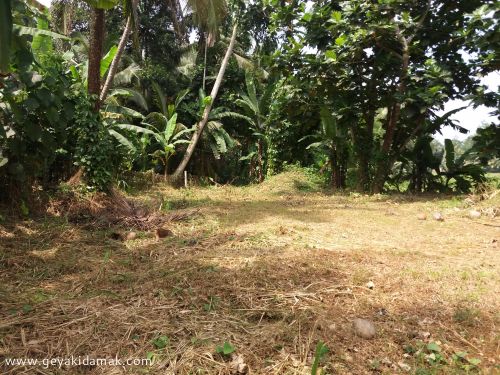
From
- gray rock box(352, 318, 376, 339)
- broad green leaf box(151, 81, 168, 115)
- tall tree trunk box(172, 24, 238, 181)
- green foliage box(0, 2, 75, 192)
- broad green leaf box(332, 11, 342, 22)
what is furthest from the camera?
broad green leaf box(151, 81, 168, 115)

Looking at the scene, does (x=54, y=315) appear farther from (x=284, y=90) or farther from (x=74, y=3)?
(x=74, y=3)

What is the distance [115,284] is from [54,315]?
25.0 inches

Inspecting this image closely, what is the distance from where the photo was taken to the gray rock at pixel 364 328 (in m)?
2.49

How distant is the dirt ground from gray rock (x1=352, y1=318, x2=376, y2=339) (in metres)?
0.05

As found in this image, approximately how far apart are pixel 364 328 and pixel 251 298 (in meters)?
0.84

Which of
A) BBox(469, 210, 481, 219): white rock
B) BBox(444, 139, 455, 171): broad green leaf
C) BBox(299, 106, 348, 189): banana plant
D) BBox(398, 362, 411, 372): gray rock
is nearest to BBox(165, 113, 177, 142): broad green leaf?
BBox(299, 106, 348, 189): banana plant

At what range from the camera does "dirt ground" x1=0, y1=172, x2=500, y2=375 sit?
227 centimetres

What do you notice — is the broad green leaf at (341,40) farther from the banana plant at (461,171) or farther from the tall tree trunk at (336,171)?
the banana plant at (461,171)

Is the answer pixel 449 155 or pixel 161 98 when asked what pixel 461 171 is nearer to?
pixel 449 155

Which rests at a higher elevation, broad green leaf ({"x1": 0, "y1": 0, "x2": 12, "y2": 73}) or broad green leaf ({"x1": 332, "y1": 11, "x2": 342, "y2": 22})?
broad green leaf ({"x1": 332, "y1": 11, "x2": 342, "y2": 22})

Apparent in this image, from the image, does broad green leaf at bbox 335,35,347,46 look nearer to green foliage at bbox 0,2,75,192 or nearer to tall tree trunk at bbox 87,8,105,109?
tall tree trunk at bbox 87,8,105,109

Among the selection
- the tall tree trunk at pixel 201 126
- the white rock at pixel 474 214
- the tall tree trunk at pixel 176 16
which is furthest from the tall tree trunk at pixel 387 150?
the tall tree trunk at pixel 176 16

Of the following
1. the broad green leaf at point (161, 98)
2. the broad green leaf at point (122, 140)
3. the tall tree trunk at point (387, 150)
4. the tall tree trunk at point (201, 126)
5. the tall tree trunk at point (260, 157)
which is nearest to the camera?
the tall tree trunk at point (387, 150)

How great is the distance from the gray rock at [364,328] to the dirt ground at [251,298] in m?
0.05
